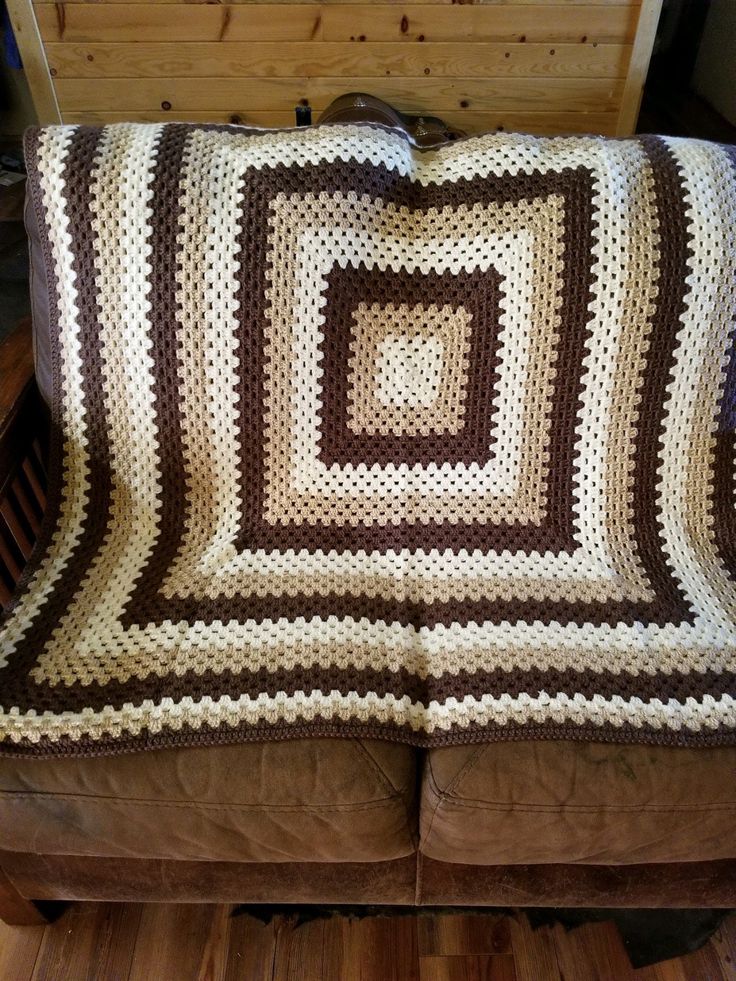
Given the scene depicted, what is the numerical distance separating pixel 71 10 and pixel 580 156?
60.9 inches

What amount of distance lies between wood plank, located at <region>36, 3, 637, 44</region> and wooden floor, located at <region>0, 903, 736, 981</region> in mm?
2024

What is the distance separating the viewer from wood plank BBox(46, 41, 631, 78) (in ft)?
6.67

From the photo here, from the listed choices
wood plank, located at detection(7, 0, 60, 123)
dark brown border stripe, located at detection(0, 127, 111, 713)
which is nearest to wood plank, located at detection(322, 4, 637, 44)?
wood plank, located at detection(7, 0, 60, 123)

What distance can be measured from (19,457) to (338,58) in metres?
1.48

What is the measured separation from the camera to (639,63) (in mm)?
2066

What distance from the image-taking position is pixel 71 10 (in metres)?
1.97

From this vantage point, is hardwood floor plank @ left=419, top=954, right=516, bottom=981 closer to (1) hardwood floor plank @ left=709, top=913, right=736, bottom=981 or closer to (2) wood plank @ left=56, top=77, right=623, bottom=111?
(1) hardwood floor plank @ left=709, top=913, right=736, bottom=981

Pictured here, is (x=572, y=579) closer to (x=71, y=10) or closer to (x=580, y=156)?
(x=580, y=156)

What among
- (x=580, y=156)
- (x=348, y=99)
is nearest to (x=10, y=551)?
(x=580, y=156)

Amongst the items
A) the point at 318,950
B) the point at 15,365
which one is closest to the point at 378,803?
the point at 318,950

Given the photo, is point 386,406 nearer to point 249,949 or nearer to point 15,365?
point 15,365

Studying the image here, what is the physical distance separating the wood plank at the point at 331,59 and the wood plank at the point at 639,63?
3cm

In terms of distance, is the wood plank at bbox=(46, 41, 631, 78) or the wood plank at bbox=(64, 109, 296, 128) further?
the wood plank at bbox=(64, 109, 296, 128)

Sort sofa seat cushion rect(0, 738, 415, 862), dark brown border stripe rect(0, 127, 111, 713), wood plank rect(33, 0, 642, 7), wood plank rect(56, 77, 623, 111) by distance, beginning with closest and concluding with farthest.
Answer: sofa seat cushion rect(0, 738, 415, 862)
dark brown border stripe rect(0, 127, 111, 713)
wood plank rect(33, 0, 642, 7)
wood plank rect(56, 77, 623, 111)
